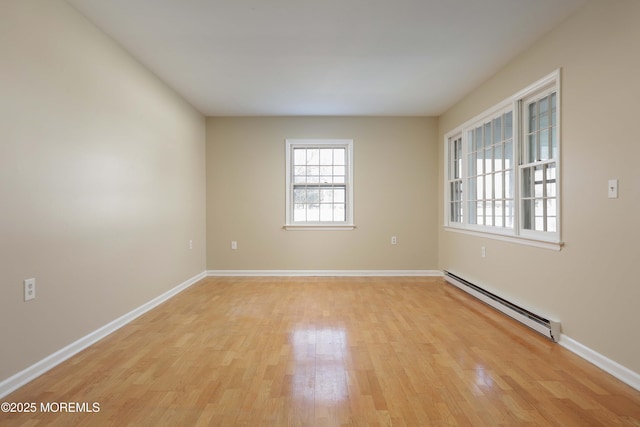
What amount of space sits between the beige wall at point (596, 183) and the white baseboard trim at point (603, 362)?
36 millimetres

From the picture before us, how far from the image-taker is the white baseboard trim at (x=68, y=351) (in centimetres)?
205

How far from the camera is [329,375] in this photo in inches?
88.6

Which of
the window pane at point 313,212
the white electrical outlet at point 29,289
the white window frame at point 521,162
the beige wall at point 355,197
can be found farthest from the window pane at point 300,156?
the white electrical outlet at point 29,289

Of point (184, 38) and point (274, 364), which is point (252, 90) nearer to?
point (184, 38)

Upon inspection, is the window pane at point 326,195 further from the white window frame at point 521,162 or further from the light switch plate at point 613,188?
the light switch plate at point 613,188

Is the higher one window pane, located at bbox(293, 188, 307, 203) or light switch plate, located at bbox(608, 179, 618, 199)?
window pane, located at bbox(293, 188, 307, 203)

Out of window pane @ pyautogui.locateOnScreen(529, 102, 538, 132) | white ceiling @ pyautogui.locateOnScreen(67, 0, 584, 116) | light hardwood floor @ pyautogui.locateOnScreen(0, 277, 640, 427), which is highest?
white ceiling @ pyautogui.locateOnScreen(67, 0, 584, 116)

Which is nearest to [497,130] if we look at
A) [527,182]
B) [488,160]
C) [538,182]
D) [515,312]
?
[488,160]

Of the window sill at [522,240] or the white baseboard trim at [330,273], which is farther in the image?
the white baseboard trim at [330,273]

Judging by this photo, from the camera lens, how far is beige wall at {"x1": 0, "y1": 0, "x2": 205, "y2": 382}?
2.09 m

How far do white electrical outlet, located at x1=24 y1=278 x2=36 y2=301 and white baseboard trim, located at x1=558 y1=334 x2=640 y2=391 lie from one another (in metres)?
3.66

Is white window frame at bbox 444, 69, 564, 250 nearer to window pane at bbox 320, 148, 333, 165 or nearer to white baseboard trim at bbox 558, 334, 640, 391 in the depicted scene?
white baseboard trim at bbox 558, 334, 640, 391

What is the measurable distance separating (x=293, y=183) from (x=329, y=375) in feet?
12.4

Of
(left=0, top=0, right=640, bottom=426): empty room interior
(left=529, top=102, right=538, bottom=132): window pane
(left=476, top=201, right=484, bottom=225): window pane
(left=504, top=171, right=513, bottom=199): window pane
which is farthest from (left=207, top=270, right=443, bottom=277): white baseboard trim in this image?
(left=529, top=102, right=538, bottom=132): window pane
